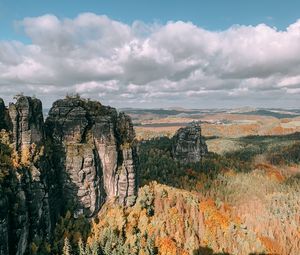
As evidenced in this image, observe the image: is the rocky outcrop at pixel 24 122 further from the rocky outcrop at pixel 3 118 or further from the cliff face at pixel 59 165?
the rocky outcrop at pixel 3 118

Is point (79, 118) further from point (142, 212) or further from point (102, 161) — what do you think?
point (142, 212)

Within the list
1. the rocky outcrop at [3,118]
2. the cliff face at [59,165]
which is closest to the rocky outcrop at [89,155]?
the cliff face at [59,165]

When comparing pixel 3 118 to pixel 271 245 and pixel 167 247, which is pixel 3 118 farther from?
pixel 271 245

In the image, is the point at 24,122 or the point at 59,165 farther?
the point at 59,165

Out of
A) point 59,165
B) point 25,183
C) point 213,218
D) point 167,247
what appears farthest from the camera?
point 213,218

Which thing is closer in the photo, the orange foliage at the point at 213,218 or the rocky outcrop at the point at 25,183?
the rocky outcrop at the point at 25,183

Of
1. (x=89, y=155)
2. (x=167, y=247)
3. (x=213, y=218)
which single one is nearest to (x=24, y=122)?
(x=89, y=155)

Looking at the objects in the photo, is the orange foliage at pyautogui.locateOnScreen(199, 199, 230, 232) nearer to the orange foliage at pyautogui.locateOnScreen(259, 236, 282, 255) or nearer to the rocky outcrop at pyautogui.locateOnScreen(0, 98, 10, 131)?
the orange foliage at pyautogui.locateOnScreen(259, 236, 282, 255)

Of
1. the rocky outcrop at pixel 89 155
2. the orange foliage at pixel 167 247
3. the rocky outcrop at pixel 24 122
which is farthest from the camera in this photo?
the rocky outcrop at pixel 89 155

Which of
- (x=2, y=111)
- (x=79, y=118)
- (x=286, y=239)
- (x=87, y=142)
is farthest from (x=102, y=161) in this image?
(x=286, y=239)
